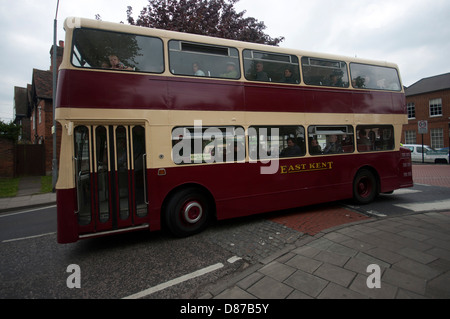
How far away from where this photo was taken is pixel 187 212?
15.8 feet

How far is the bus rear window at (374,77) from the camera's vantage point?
22.0 ft

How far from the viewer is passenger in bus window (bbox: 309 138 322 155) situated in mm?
6125

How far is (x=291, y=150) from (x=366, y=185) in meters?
3.00

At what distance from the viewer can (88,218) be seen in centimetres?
422

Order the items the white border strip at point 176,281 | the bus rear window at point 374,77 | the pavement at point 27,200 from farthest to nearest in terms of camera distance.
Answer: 1. the pavement at point 27,200
2. the bus rear window at point 374,77
3. the white border strip at point 176,281

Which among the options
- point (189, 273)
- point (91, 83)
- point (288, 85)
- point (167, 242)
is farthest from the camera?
point (288, 85)

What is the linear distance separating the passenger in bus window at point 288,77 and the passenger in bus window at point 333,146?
1.71 meters

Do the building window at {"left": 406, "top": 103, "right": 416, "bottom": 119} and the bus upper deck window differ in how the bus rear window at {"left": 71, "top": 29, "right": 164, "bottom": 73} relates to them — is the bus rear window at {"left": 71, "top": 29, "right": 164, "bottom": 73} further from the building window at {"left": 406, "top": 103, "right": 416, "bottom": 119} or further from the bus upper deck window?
the building window at {"left": 406, "top": 103, "right": 416, "bottom": 119}

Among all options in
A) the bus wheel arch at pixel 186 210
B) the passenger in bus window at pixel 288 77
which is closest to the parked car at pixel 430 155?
the passenger in bus window at pixel 288 77

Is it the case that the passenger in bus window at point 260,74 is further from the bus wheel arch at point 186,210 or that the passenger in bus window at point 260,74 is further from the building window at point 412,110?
the building window at point 412,110

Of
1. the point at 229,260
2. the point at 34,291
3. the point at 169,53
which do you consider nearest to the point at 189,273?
the point at 229,260

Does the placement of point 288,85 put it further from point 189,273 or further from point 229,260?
point 189,273

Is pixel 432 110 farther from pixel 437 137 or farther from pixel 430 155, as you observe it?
pixel 430 155

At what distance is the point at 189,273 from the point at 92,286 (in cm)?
123
